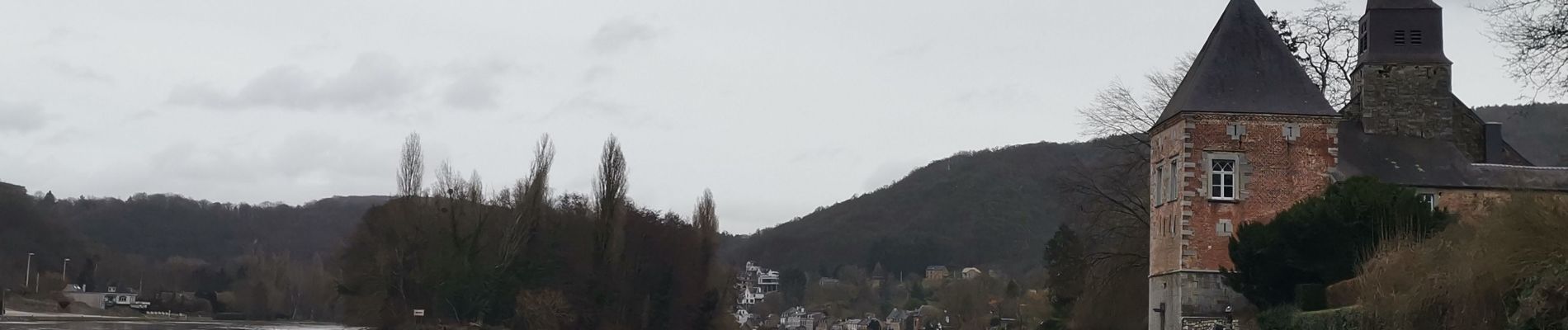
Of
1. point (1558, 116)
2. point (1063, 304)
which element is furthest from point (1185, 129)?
point (1558, 116)

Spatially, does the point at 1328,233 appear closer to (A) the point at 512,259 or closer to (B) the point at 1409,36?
(B) the point at 1409,36

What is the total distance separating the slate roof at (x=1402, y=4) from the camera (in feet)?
131

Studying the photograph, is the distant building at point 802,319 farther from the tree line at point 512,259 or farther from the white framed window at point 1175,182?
the white framed window at point 1175,182

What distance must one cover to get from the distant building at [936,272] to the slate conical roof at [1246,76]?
338 feet

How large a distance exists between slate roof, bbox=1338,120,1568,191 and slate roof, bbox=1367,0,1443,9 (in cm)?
309

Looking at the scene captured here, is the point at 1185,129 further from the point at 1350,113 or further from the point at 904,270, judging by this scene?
the point at 904,270

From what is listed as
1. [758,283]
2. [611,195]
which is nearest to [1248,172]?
[611,195]

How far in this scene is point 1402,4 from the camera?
3997 centimetres

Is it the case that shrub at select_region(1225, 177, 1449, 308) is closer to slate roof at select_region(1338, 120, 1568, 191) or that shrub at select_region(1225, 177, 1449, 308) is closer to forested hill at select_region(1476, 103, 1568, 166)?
slate roof at select_region(1338, 120, 1568, 191)

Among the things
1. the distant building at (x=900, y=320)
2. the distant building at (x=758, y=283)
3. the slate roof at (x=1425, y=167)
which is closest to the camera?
the slate roof at (x=1425, y=167)

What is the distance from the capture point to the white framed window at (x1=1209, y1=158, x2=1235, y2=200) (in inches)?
1430

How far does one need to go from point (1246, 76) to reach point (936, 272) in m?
111

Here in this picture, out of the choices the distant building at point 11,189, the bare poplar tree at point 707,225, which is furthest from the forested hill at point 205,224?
the bare poplar tree at point 707,225

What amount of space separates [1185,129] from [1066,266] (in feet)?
91.7
